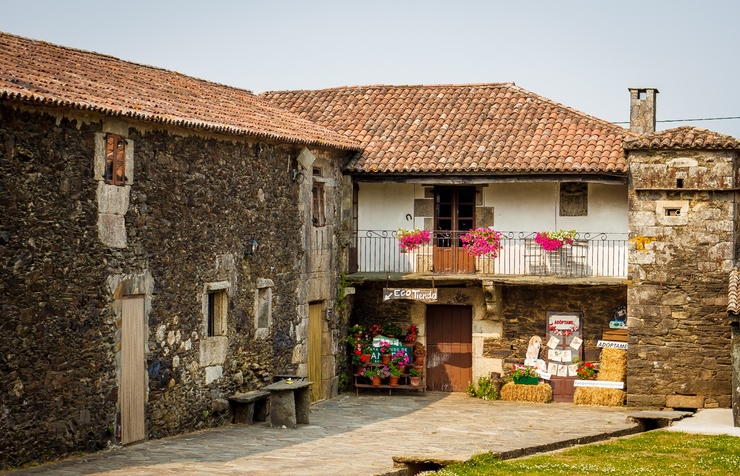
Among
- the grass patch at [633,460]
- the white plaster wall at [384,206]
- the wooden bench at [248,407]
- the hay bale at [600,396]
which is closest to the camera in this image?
the grass patch at [633,460]

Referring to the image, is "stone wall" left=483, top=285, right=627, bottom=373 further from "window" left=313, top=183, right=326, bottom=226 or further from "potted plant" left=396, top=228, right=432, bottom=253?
"window" left=313, top=183, right=326, bottom=226

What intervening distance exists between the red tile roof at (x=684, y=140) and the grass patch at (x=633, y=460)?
18.4 feet

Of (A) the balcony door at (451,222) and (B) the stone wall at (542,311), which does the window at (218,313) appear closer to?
(A) the balcony door at (451,222)

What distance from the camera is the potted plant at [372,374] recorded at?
62.9 feet

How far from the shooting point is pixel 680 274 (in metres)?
17.3

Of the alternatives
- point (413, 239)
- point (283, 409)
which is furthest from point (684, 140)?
point (283, 409)

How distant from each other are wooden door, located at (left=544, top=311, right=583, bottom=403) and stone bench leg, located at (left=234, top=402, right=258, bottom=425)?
6597 mm

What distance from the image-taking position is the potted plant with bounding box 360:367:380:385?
19.2 metres

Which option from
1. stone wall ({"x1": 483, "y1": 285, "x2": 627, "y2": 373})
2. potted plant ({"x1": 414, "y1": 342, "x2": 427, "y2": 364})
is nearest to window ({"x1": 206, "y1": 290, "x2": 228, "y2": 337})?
potted plant ({"x1": 414, "y1": 342, "x2": 427, "y2": 364})

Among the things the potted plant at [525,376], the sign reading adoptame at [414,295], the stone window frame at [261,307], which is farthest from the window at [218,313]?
the potted plant at [525,376]

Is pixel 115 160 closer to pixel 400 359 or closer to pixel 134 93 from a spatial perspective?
pixel 134 93

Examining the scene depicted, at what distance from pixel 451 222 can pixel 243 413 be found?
648 centimetres

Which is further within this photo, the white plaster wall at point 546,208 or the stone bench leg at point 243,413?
the white plaster wall at point 546,208

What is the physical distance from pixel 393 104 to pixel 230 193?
24.1 feet
